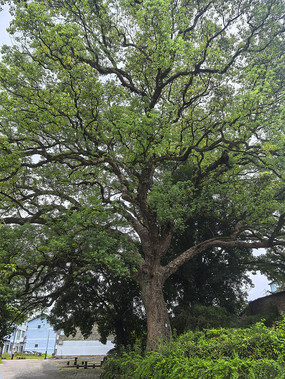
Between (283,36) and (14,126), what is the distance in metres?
10.4

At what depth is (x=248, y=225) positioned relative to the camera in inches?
452

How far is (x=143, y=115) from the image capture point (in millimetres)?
8391

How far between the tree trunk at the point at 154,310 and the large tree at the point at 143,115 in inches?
1.4

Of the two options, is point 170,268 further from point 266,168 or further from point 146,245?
point 266,168

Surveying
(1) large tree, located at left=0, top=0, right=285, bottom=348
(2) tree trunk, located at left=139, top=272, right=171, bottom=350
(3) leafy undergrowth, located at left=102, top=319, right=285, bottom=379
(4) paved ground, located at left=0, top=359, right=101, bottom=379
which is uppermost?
(1) large tree, located at left=0, top=0, right=285, bottom=348

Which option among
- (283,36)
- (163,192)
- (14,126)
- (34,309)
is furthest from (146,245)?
(283,36)

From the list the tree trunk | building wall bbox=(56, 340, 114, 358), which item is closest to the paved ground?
the tree trunk

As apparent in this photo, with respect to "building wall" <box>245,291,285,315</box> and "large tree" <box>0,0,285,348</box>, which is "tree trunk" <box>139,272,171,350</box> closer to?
"large tree" <box>0,0,285,348</box>

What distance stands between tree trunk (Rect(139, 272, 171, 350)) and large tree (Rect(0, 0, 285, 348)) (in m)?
0.04

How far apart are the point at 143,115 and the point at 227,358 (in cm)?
660

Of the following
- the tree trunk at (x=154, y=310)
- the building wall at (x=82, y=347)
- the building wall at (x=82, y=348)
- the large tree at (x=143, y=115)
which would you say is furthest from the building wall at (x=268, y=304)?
the building wall at (x=82, y=347)

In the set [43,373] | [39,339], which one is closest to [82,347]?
[39,339]

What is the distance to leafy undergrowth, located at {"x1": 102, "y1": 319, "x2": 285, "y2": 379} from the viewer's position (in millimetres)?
3547

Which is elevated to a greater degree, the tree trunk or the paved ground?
the tree trunk
